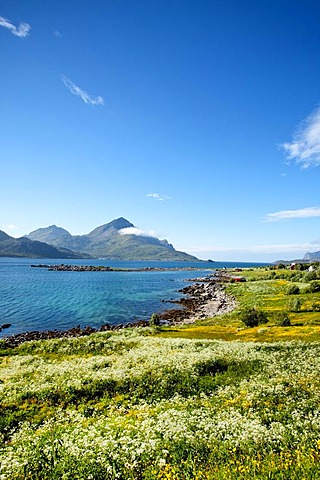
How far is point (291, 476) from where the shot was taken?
10.5 metres

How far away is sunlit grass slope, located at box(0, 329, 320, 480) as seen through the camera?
488 inches

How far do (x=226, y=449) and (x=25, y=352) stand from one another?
121 ft

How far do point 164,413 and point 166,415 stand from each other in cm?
37

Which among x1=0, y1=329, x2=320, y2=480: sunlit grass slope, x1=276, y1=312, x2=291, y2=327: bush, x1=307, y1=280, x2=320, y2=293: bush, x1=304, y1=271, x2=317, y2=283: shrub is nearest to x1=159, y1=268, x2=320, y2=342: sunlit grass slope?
x1=276, y1=312, x2=291, y2=327: bush

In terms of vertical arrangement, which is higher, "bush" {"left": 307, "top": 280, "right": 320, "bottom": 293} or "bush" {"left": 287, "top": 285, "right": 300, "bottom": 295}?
"bush" {"left": 307, "top": 280, "right": 320, "bottom": 293}

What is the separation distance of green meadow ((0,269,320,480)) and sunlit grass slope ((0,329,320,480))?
67 mm

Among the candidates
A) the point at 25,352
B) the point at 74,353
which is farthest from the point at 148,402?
the point at 25,352

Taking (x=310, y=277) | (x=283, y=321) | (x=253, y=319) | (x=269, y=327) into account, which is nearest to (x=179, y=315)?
(x=253, y=319)

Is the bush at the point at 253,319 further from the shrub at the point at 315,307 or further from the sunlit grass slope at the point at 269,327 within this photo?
the shrub at the point at 315,307

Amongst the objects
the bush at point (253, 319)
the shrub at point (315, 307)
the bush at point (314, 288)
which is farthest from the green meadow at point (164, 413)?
the bush at point (314, 288)

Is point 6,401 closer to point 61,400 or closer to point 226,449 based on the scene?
point 61,400

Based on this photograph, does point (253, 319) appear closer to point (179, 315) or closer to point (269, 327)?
point (269, 327)

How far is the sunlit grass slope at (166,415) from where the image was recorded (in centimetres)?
1238

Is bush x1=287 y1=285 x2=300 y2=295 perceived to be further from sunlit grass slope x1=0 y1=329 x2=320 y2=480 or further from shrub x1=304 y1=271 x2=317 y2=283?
sunlit grass slope x1=0 y1=329 x2=320 y2=480
